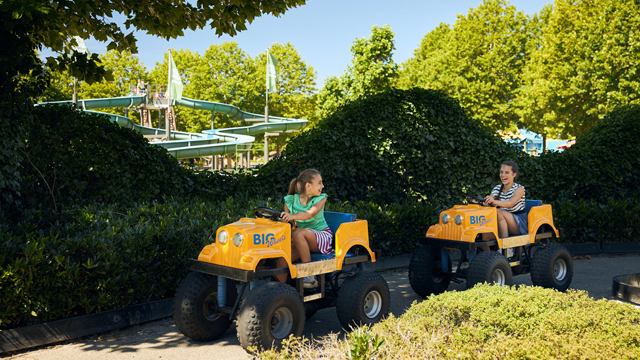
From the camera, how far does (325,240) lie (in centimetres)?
489

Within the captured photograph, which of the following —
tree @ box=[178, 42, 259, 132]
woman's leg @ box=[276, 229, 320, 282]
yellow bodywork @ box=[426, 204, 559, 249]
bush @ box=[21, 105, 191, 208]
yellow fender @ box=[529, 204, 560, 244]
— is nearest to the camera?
woman's leg @ box=[276, 229, 320, 282]

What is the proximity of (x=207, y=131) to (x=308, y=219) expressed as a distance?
3418cm

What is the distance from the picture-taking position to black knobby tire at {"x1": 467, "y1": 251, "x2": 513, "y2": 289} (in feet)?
18.1

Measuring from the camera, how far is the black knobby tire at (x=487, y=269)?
18.1ft

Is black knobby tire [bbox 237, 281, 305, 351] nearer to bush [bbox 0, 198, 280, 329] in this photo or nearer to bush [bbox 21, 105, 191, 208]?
bush [bbox 0, 198, 280, 329]

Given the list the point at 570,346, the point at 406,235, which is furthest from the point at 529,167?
the point at 570,346

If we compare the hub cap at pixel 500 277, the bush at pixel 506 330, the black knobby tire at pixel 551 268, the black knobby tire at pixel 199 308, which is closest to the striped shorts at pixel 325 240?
the black knobby tire at pixel 199 308

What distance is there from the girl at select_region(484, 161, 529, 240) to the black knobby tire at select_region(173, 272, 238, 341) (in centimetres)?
364

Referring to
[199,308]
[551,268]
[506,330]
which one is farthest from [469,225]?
[199,308]

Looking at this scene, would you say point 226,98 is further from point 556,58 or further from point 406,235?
point 406,235

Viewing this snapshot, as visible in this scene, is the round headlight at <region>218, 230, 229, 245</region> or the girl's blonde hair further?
the girl's blonde hair

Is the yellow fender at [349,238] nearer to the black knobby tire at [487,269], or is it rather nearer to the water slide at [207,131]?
the black knobby tire at [487,269]

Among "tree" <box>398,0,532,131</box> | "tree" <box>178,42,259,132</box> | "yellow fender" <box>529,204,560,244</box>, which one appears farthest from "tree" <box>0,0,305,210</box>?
"tree" <box>178,42,259,132</box>

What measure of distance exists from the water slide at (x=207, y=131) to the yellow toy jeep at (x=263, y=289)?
26.1 m
